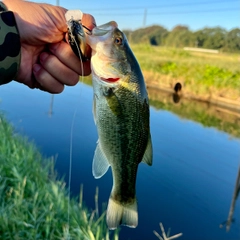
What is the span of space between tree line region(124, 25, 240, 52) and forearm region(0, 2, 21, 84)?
28.0m

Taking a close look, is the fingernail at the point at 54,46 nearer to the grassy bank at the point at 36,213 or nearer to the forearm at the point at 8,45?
the forearm at the point at 8,45

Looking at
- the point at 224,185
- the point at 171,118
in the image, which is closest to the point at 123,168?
the point at 224,185

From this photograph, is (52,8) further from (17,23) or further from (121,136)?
(121,136)

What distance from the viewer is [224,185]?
19.0ft

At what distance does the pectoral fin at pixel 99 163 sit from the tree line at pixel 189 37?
28065 mm

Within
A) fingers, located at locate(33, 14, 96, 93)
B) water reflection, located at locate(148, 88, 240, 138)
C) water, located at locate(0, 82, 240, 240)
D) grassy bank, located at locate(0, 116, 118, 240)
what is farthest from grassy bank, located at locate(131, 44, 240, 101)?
fingers, located at locate(33, 14, 96, 93)

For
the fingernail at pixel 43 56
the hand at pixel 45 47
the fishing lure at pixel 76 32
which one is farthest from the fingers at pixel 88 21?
the fingernail at pixel 43 56

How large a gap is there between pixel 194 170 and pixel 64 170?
100 inches

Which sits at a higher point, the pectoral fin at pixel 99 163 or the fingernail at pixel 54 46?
the fingernail at pixel 54 46

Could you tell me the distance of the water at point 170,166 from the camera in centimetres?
470

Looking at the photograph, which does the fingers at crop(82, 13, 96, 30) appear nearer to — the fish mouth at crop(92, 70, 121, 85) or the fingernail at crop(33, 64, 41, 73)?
the fish mouth at crop(92, 70, 121, 85)

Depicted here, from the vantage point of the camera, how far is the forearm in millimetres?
1498

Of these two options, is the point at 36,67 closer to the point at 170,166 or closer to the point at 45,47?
the point at 45,47

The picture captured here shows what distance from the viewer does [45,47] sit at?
1.79 m
